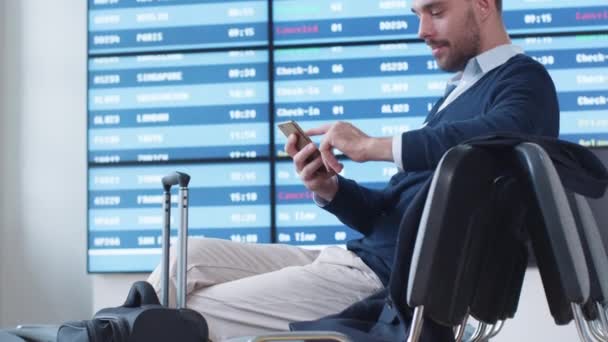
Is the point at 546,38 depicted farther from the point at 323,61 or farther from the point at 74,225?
the point at 74,225

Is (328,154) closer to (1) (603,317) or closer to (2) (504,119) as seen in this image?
(2) (504,119)

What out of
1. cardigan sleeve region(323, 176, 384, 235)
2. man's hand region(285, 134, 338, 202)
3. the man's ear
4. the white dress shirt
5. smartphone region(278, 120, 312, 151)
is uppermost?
the man's ear

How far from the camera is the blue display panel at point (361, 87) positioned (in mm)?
4590

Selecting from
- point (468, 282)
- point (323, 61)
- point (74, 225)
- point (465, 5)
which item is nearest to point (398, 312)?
point (468, 282)

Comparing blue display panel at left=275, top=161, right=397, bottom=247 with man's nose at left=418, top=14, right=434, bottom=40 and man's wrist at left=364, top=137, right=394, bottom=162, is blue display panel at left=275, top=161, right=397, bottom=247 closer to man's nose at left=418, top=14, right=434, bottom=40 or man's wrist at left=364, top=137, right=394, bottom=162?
man's nose at left=418, top=14, right=434, bottom=40

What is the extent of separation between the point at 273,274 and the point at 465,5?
90 centimetres

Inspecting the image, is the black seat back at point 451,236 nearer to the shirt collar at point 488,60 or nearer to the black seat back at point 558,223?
the black seat back at point 558,223

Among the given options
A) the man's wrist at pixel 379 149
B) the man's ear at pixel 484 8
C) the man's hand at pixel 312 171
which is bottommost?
the man's hand at pixel 312 171

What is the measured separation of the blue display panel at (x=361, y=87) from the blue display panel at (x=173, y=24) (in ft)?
0.91

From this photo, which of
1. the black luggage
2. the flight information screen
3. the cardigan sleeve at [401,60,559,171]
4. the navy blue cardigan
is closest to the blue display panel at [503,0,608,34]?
the flight information screen

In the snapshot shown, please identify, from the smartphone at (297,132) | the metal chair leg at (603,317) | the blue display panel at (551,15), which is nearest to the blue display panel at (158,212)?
the blue display panel at (551,15)

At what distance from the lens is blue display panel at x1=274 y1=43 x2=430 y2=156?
4.59 metres

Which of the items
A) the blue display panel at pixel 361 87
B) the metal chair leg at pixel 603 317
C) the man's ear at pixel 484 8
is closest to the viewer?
the metal chair leg at pixel 603 317

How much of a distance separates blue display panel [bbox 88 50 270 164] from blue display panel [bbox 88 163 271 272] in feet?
0.31
